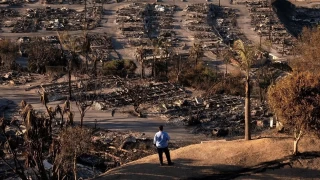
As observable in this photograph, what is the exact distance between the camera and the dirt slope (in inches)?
568

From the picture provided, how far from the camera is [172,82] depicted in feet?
111

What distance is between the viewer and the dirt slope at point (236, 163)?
568 inches

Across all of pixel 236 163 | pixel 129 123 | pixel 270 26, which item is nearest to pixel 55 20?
pixel 270 26

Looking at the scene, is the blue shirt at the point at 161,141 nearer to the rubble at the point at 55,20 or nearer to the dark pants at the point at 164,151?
the dark pants at the point at 164,151

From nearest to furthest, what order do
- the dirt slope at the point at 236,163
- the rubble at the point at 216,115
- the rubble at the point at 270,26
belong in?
1. the dirt slope at the point at 236,163
2. the rubble at the point at 216,115
3. the rubble at the point at 270,26

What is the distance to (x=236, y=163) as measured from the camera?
49.3 ft

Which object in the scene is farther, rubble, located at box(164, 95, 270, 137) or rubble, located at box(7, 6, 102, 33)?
rubble, located at box(7, 6, 102, 33)

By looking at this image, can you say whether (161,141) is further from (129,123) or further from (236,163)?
(129,123)

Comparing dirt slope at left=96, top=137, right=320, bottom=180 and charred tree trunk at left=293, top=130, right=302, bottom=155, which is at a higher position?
charred tree trunk at left=293, top=130, right=302, bottom=155

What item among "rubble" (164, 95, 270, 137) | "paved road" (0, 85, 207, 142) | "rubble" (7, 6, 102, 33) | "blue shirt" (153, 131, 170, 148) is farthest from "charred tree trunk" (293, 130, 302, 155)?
"rubble" (7, 6, 102, 33)

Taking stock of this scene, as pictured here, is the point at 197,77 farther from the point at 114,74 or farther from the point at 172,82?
the point at 114,74

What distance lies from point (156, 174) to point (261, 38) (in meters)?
40.3

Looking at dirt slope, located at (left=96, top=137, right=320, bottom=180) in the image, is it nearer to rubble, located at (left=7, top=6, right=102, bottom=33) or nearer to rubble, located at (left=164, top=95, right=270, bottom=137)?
rubble, located at (left=164, top=95, right=270, bottom=137)

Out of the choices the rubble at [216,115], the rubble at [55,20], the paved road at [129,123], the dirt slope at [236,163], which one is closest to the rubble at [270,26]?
the rubble at [55,20]
